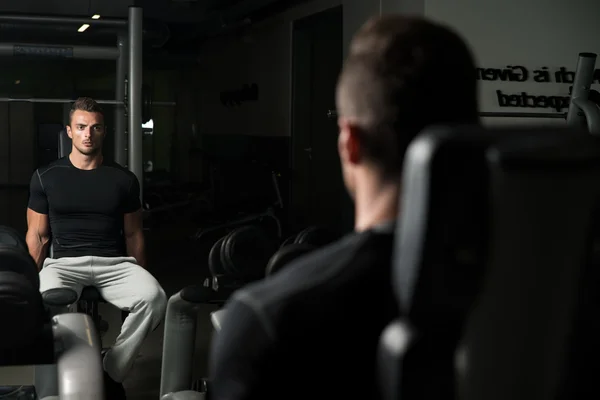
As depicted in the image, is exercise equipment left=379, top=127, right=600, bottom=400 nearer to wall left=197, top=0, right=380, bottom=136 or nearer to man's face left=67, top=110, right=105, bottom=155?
man's face left=67, top=110, right=105, bottom=155

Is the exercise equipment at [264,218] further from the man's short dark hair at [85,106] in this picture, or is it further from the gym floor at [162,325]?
the man's short dark hair at [85,106]

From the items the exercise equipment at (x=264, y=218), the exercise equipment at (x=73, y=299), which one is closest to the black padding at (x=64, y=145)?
the exercise equipment at (x=73, y=299)

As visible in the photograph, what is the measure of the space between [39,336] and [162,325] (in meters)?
2.93

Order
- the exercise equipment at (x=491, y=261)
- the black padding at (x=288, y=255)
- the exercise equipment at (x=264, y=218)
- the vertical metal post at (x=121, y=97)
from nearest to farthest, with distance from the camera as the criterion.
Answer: the exercise equipment at (x=491, y=261)
the black padding at (x=288, y=255)
the vertical metal post at (x=121, y=97)
the exercise equipment at (x=264, y=218)

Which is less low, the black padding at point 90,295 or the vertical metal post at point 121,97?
the vertical metal post at point 121,97

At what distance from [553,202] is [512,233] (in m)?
0.05

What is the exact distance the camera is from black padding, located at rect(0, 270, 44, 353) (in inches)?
74.3

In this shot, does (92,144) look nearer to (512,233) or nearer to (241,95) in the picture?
(512,233)

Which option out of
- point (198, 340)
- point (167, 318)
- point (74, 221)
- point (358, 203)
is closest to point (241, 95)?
point (198, 340)

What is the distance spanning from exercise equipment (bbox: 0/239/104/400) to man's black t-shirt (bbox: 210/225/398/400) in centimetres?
116

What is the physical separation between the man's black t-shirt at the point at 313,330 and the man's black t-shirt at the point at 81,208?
293 cm

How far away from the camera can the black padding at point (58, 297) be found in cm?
274

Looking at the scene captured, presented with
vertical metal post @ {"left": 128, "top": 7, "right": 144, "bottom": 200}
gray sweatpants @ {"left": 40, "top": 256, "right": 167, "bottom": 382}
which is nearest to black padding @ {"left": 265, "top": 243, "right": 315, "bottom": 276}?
gray sweatpants @ {"left": 40, "top": 256, "right": 167, "bottom": 382}

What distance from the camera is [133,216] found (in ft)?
Result: 12.4
